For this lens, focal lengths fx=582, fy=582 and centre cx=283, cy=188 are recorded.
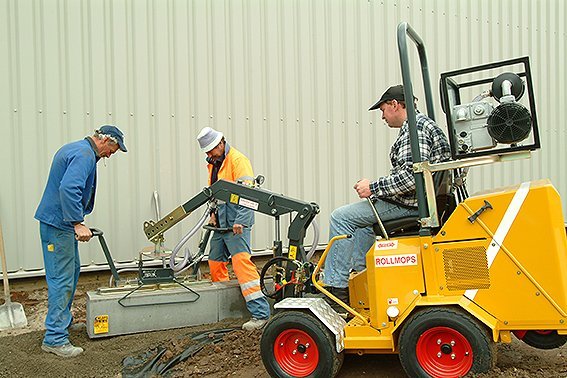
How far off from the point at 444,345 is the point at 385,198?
1.17 meters

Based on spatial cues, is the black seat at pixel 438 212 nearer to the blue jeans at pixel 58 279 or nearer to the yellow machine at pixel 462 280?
the yellow machine at pixel 462 280

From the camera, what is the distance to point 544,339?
4.20 metres

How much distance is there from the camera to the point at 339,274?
4.49 metres

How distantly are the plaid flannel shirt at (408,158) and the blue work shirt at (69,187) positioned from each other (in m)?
2.58

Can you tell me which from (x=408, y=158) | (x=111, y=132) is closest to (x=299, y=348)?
(x=408, y=158)

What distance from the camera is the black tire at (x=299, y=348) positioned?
409 cm

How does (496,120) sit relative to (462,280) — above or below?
above

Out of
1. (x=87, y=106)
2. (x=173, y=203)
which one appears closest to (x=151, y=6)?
(x=87, y=106)

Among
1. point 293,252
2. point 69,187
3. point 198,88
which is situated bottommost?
point 293,252

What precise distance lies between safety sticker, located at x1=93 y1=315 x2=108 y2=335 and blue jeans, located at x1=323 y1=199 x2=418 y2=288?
2.29 meters

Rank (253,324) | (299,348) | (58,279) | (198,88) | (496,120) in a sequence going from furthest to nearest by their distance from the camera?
(198,88)
(253,324)
(58,279)
(299,348)
(496,120)

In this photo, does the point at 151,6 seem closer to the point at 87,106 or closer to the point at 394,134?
the point at 87,106

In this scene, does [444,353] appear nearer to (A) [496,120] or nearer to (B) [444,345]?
(B) [444,345]

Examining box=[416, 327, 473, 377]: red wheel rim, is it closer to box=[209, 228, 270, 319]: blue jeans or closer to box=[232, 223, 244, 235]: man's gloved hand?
box=[209, 228, 270, 319]: blue jeans
